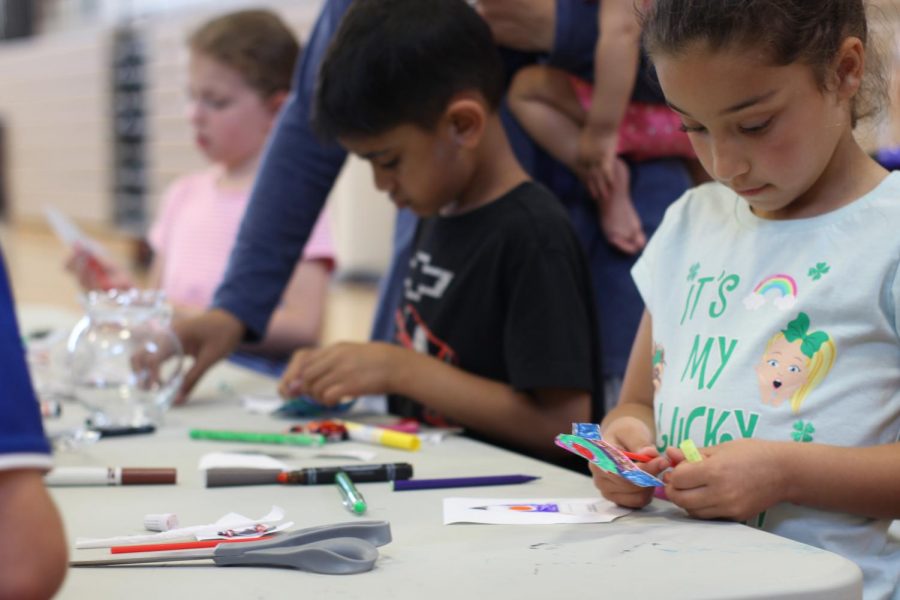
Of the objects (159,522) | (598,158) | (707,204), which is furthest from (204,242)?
(159,522)

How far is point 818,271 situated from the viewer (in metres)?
0.99

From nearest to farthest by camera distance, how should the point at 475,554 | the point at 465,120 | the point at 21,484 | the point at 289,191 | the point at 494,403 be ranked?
the point at 21,484 → the point at 475,554 → the point at 494,403 → the point at 465,120 → the point at 289,191

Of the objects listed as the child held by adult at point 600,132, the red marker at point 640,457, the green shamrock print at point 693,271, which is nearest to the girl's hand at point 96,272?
the child held by adult at point 600,132

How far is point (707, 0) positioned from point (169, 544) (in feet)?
2.02

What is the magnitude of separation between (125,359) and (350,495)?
1.89 feet

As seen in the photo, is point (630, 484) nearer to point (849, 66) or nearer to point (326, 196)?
point (849, 66)

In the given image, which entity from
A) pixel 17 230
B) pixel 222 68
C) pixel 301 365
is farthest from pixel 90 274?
pixel 17 230

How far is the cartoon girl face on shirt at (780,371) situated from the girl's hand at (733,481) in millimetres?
85

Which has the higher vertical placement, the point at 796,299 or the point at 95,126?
the point at 796,299

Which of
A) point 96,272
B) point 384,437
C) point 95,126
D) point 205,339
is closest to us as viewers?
point 384,437

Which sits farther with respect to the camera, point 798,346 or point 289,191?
point 289,191

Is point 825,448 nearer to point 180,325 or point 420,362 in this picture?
point 420,362

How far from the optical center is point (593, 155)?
60.5 inches

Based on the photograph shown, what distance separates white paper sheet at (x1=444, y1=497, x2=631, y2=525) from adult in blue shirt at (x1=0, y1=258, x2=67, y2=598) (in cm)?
40
